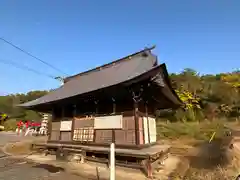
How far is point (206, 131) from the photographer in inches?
683

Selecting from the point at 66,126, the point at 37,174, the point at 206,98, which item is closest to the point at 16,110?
the point at 66,126

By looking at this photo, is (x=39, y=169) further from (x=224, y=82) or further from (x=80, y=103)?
(x=224, y=82)

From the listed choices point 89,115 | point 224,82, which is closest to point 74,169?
point 89,115

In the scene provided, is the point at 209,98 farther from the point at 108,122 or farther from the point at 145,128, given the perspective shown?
the point at 108,122

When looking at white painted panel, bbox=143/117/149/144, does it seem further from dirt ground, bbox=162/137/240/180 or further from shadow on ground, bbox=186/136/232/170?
shadow on ground, bbox=186/136/232/170

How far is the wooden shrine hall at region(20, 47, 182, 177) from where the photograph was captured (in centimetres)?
819

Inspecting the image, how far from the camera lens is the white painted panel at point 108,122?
→ 8.86m

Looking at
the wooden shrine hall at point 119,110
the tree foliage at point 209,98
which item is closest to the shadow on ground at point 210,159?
the wooden shrine hall at point 119,110

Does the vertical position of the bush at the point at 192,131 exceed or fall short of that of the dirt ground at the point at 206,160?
it exceeds it

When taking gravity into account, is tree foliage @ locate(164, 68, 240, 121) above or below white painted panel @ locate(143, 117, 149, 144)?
above

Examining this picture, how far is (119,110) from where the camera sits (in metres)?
9.25

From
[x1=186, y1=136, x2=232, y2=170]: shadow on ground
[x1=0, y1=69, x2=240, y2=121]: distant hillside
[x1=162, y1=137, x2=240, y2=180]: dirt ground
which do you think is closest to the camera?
[x1=162, y1=137, x2=240, y2=180]: dirt ground

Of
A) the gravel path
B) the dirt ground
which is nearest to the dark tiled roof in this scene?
the gravel path

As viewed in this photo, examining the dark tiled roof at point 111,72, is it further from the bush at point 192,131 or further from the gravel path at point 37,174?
the bush at point 192,131
